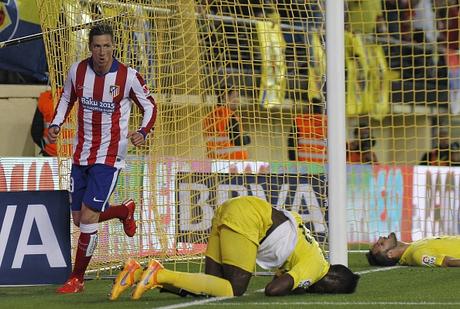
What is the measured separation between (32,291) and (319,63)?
135 inches

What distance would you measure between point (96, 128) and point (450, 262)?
11.6 feet

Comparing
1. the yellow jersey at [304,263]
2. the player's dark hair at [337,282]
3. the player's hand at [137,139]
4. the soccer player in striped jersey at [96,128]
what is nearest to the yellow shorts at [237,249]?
the yellow jersey at [304,263]

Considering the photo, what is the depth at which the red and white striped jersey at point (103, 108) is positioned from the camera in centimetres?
901

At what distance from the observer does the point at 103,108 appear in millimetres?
9039

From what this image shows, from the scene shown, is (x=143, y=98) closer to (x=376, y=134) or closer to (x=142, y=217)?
(x=142, y=217)

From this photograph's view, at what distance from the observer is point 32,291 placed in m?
9.02

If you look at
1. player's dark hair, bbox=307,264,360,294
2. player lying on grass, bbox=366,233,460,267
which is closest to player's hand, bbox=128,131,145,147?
player's dark hair, bbox=307,264,360,294

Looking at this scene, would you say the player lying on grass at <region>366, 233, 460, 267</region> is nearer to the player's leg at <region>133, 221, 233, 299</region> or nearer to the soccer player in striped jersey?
the soccer player in striped jersey

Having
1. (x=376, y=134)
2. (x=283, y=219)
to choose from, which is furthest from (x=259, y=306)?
(x=376, y=134)

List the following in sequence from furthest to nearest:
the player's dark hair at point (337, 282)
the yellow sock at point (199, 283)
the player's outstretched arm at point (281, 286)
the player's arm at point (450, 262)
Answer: the player's arm at point (450, 262)
the player's dark hair at point (337, 282)
the player's outstretched arm at point (281, 286)
the yellow sock at point (199, 283)

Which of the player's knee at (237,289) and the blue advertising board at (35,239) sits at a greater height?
the blue advertising board at (35,239)

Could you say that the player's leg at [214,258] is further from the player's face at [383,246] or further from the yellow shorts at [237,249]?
the player's face at [383,246]

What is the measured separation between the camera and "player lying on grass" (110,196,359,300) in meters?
7.61

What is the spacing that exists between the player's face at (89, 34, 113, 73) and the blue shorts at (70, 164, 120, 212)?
75 centimetres
